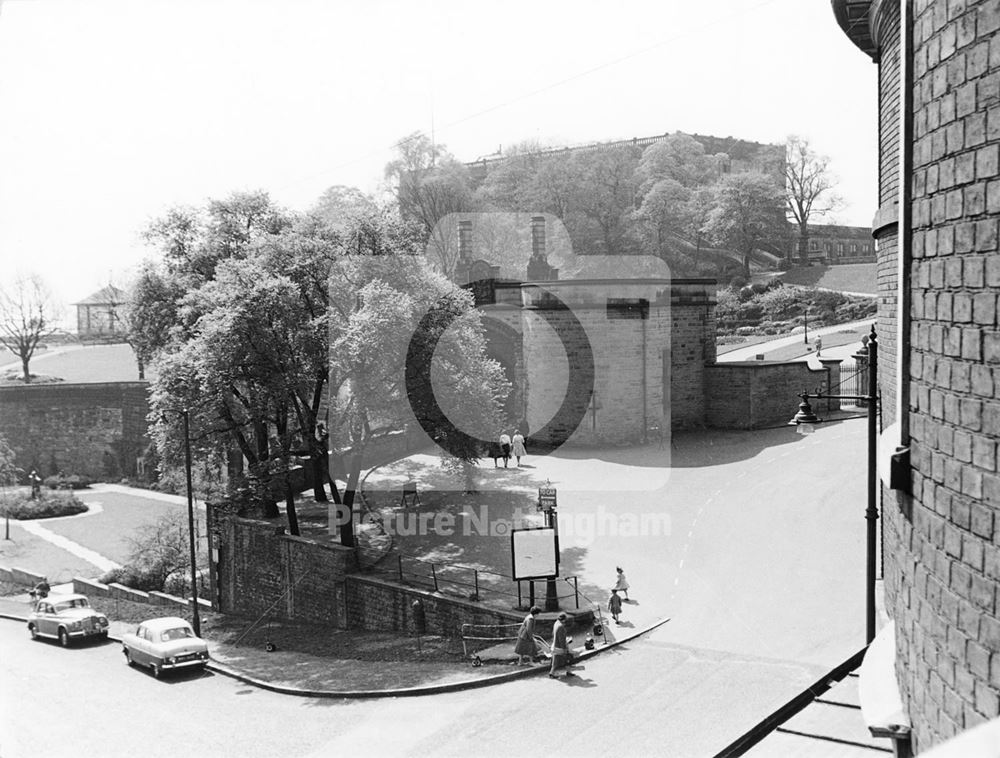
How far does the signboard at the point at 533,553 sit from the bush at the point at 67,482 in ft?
126

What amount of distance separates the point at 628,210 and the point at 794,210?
12151mm

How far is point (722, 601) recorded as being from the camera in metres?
16.9

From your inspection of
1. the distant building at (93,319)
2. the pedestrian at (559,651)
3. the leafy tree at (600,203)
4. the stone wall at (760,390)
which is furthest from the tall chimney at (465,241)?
the distant building at (93,319)

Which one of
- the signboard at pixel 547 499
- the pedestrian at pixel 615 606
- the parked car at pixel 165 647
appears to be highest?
the signboard at pixel 547 499

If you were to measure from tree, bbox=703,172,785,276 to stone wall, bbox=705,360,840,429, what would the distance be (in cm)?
2797

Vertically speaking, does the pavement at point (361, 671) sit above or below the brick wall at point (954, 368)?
below

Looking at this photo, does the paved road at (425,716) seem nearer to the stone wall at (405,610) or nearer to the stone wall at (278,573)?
the stone wall at (405,610)

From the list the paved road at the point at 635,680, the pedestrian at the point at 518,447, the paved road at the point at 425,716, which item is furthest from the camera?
the pedestrian at the point at 518,447

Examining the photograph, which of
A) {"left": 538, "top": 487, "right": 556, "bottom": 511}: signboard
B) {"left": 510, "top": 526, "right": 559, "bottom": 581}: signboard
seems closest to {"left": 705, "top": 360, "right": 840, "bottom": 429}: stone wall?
{"left": 538, "top": 487, "right": 556, "bottom": 511}: signboard

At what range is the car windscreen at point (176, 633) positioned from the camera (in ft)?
65.1

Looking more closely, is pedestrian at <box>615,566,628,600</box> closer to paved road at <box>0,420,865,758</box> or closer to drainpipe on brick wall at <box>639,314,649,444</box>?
paved road at <box>0,420,865,758</box>

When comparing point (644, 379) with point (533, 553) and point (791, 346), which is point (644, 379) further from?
point (791, 346)

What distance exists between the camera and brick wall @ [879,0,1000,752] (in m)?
3.94

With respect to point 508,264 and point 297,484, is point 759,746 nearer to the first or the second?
point 297,484
